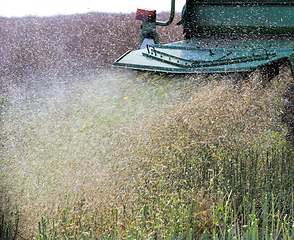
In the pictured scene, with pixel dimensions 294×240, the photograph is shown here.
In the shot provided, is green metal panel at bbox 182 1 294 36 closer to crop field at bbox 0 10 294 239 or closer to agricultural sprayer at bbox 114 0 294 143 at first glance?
agricultural sprayer at bbox 114 0 294 143

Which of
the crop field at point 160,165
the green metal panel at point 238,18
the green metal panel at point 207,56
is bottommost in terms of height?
the crop field at point 160,165

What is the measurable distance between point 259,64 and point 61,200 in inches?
81.8

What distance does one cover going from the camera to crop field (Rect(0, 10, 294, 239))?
8.09 ft

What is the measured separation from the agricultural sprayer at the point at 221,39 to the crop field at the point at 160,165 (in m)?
0.13

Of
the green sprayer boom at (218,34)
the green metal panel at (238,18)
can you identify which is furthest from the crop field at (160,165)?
the green metal panel at (238,18)

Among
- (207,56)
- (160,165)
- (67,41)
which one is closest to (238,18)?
(207,56)

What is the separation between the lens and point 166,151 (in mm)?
2896

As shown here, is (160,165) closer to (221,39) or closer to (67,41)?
(221,39)

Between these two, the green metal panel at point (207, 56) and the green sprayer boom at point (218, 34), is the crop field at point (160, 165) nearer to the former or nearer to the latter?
the green metal panel at point (207, 56)

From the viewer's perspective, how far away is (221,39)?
4465 mm

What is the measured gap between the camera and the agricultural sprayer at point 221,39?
3.41 m

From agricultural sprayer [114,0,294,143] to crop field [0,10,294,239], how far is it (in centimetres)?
13

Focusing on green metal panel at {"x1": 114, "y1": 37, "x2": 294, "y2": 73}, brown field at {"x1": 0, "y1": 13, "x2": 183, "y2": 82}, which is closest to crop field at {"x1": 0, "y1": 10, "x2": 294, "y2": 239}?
green metal panel at {"x1": 114, "y1": 37, "x2": 294, "y2": 73}

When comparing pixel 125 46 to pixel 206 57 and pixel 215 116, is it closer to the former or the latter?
pixel 206 57
